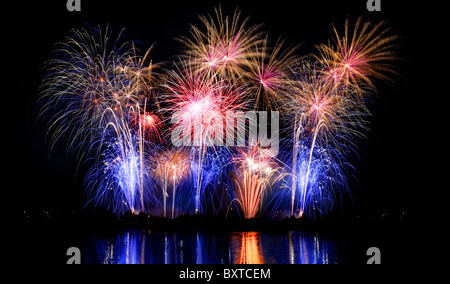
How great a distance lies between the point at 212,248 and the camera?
13766mm

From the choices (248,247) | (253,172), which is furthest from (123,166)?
(248,247)

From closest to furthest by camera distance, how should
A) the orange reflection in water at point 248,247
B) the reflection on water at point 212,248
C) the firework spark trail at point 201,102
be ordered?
the orange reflection in water at point 248,247 → the reflection on water at point 212,248 → the firework spark trail at point 201,102

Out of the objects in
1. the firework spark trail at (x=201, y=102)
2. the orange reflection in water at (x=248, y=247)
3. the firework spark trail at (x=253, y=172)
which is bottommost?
the orange reflection in water at (x=248, y=247)

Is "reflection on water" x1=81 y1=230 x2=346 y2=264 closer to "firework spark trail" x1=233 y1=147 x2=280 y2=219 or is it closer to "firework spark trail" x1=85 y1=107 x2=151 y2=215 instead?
"firework spark trail" x1=85 y1=107 x2=151 y2=215

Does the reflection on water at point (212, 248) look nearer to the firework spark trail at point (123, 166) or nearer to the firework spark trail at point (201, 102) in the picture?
the firework spark trail at point (123, 166)

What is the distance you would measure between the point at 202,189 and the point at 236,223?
3334 millimetres

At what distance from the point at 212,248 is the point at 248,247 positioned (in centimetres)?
147

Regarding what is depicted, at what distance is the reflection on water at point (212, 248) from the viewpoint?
11.9 m

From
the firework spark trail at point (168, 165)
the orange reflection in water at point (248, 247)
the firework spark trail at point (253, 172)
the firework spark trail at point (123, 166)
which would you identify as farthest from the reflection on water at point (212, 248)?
the firework spark trail at point (168, 165)

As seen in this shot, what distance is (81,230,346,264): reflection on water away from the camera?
39.1ft

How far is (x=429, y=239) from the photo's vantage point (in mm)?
13656

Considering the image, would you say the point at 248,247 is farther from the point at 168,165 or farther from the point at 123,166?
the point at 123,166

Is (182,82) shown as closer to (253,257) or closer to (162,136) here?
(162,136)
